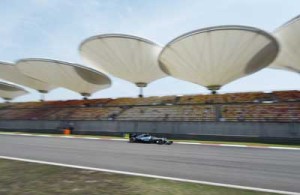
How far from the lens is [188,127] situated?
116 feet

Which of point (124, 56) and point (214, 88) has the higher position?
point (124, 56)

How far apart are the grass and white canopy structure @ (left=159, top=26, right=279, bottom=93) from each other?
31.8 meters

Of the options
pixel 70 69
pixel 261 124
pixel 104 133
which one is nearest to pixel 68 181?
pixel 261 124

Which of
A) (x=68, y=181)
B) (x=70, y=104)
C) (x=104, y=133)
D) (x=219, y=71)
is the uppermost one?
(x=219, y=71)

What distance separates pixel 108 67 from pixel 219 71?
21.6 metres

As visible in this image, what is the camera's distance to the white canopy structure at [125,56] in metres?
51.2

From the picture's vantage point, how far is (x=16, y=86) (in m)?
77.2

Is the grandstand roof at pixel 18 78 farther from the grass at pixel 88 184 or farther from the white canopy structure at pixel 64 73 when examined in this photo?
the grass at pixel 88 184

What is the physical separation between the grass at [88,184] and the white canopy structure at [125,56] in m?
39.9

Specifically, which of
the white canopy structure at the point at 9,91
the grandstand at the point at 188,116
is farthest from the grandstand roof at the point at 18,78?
the grandstand at the point at 188,116

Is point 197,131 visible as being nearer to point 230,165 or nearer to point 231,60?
point 231,60

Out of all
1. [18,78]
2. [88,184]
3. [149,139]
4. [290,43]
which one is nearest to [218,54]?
[290,43]

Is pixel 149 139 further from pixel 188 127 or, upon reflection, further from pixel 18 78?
pixel 18 78

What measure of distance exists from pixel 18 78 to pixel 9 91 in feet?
28.1
